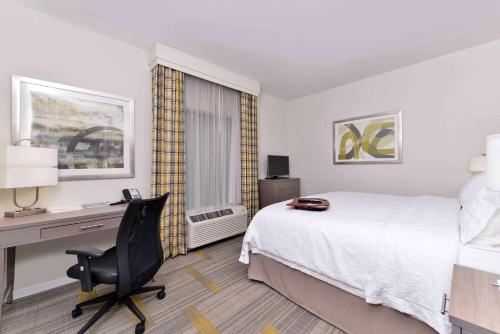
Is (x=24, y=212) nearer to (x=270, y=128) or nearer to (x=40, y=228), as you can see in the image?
(x=40, y=228)

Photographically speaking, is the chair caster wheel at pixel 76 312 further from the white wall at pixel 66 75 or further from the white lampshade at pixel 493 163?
the white lampshade at pixel 493 163

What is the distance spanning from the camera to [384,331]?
1.37 m

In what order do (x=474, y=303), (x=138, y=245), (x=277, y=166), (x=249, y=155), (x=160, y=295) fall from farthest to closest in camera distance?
(x=277, y=166)
(x=249, y=155)
(x=160, y=295)
(x=138, y=245)
(x=474, y=303)

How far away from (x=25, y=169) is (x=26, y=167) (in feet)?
0.06

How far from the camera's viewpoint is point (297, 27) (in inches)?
→ 92.0

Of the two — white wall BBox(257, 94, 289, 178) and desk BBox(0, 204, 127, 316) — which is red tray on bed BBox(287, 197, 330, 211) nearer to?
desk BBox(0, 204, 127, 316)

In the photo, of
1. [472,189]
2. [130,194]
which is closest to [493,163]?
[472,189]

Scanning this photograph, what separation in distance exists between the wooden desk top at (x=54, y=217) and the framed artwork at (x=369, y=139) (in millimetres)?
3557

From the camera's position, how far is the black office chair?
1474mm

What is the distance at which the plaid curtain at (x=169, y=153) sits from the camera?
8.84 feet

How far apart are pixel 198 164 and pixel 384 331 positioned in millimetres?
2656

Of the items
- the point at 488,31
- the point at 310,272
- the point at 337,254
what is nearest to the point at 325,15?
the point at 488,31

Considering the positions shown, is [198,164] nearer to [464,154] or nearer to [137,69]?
[137,69]

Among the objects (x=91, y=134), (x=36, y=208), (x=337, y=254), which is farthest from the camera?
(x=91, y=134)
